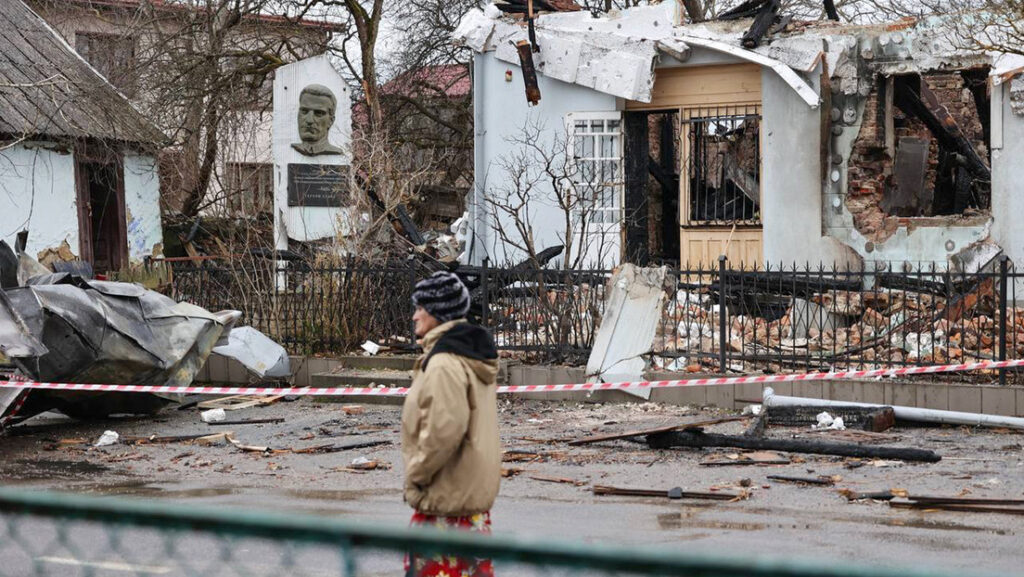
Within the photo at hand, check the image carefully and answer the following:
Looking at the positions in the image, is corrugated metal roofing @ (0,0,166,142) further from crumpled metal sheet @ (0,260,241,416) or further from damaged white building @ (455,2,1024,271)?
crumpled metal sheet @ (0,260,241,416)

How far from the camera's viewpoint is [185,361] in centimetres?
1296

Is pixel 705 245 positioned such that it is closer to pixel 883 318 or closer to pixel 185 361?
pixel 883 318

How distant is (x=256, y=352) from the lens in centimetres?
1500

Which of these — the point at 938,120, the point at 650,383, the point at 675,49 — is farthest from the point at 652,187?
the point at 650,383

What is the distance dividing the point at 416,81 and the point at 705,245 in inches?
556

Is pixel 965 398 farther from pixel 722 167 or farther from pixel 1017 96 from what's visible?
pixel 722 167

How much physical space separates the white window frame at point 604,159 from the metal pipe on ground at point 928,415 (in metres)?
8.97

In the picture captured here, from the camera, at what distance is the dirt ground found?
24.7 feet

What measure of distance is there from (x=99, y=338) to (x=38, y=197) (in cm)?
1164

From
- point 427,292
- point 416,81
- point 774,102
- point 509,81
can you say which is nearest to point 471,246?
point 509,81

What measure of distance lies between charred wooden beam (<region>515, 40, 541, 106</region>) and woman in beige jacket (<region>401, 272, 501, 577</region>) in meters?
15.8

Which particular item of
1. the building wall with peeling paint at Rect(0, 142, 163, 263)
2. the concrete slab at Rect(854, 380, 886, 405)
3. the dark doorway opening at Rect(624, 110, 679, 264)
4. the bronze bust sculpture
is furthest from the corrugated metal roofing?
the concrete slab at Rect(854, 380, 886, 405)

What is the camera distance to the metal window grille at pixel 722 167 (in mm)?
20172

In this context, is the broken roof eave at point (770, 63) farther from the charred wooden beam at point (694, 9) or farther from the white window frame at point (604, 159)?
the charred wooden beam at point (694, 9)
